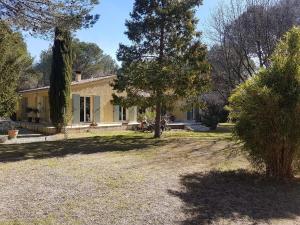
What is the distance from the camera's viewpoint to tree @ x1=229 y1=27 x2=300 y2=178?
8.48 meters

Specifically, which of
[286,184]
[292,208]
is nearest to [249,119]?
[286,184]

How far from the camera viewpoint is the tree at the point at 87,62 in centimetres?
5441

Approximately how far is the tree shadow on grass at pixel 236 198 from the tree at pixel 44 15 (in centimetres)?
661

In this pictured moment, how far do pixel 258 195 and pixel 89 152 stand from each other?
716 centimetres

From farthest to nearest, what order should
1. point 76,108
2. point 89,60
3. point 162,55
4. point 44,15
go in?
point 89,60 < point 76,108 < point 162,55 < point 44,15

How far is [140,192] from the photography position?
24.9 ft

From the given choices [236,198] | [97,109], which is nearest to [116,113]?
[97,109]

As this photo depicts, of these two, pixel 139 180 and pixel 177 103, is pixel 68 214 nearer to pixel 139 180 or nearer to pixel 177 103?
pixel 139 180

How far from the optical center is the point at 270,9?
1767 cm

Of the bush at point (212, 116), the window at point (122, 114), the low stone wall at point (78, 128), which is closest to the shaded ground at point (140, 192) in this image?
the low stone wall at point (78, 128)

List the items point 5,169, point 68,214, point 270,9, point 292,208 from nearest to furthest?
point 68,214, point 292,208, point 5,169, point 270,9

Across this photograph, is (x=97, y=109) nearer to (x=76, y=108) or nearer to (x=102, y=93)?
(x=102, y=93)

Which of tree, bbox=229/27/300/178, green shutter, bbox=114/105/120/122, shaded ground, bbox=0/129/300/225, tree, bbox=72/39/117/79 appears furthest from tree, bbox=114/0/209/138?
tree, bbox=72/39/117/79

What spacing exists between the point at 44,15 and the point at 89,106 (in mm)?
15170
